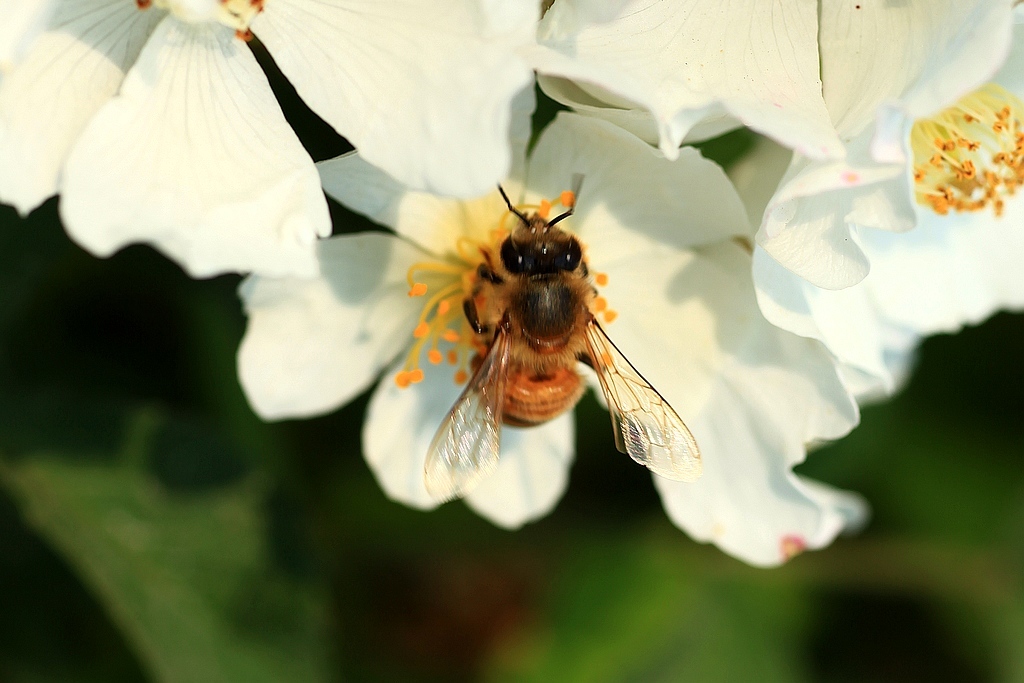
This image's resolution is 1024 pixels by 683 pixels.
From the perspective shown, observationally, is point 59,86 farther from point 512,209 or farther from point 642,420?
point 642,420

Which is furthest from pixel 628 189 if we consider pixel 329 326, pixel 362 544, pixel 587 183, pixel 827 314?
pixel 362 544

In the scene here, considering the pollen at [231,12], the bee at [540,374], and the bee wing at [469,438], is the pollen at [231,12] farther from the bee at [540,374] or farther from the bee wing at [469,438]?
the bee wing at [469,438]

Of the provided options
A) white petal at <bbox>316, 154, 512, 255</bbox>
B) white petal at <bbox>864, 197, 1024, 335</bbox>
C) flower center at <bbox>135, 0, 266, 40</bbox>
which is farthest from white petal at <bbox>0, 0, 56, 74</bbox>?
white petal at <bbox>864, 197, 1024, 335</bbox>

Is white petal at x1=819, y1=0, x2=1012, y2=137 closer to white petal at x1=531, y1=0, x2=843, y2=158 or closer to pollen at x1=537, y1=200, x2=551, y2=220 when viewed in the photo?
white petal at x1=531, y1=0, x2=843, y2=158

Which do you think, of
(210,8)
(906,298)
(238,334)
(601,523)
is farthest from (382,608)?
(210,8)

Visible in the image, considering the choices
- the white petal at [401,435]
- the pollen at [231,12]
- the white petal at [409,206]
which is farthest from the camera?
the white petal at [401,435]

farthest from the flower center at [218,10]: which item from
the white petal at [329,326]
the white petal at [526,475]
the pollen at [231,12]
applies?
the white petal at [526,475]
